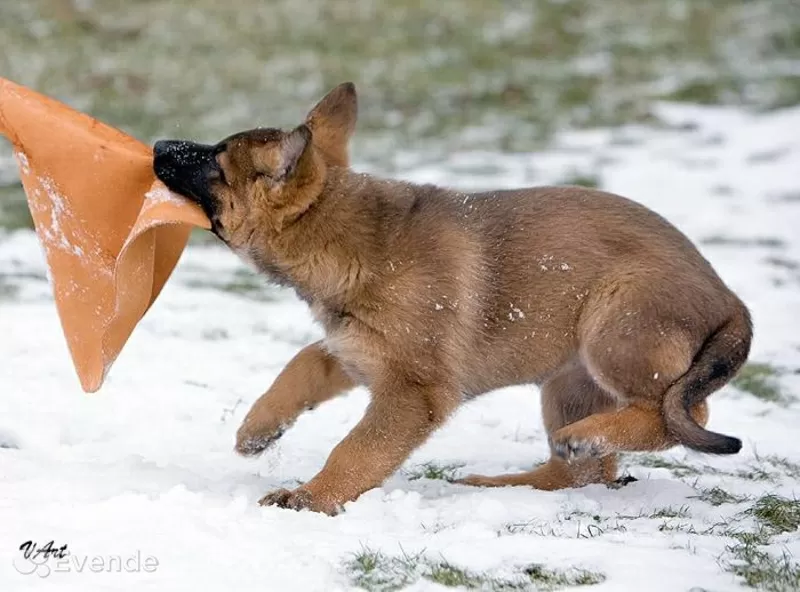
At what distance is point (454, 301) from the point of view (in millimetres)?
4641

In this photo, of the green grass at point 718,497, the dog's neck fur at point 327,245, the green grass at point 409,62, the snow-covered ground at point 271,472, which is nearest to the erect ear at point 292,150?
the dog's neck fur at point 327,245

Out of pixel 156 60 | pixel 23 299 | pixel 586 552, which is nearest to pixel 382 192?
pixel 586 552

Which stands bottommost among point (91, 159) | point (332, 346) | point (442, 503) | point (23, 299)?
point (23, 299)

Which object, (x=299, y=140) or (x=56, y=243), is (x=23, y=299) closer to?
(x=56, y=243)

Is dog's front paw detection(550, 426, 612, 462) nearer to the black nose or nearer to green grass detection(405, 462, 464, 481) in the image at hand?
green grass detection(405, 462, 464, 481)

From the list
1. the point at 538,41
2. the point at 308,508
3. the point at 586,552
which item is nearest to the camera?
the point at 586,552

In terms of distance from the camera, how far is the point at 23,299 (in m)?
7.18

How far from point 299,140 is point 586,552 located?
179 centimetres

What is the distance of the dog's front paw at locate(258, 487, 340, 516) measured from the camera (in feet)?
14.1

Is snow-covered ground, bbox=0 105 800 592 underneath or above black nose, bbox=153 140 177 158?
underneath

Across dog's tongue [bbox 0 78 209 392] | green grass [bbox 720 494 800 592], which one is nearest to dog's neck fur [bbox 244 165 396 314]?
dog's tongue [bbox 0 78 209 392]

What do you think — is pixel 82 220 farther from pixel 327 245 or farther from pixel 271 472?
pixel 271 472

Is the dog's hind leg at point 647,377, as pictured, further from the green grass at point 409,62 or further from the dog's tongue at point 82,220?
the green grass at point 409,62

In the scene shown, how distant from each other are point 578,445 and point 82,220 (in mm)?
2015
